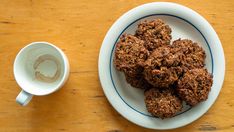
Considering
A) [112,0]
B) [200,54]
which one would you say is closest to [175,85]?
[200,54]

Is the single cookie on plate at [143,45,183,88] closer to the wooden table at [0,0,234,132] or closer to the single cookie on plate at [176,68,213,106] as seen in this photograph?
the single cookie on plate at [176,68,213,106]

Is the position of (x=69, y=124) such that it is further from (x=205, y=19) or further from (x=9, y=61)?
(x=205, y=19)

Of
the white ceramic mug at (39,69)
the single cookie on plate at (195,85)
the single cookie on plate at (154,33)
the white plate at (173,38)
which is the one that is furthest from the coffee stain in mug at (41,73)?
the single cookie on plate at (195,85)

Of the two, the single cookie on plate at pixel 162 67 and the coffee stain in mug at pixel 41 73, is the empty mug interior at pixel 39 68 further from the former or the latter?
the single cookie on plate at pixel 162 67

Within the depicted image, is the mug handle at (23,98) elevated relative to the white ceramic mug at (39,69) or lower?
lower

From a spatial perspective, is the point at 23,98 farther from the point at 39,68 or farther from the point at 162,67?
the point at 162,67

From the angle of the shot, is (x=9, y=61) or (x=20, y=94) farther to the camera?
(x=9, y=61)
